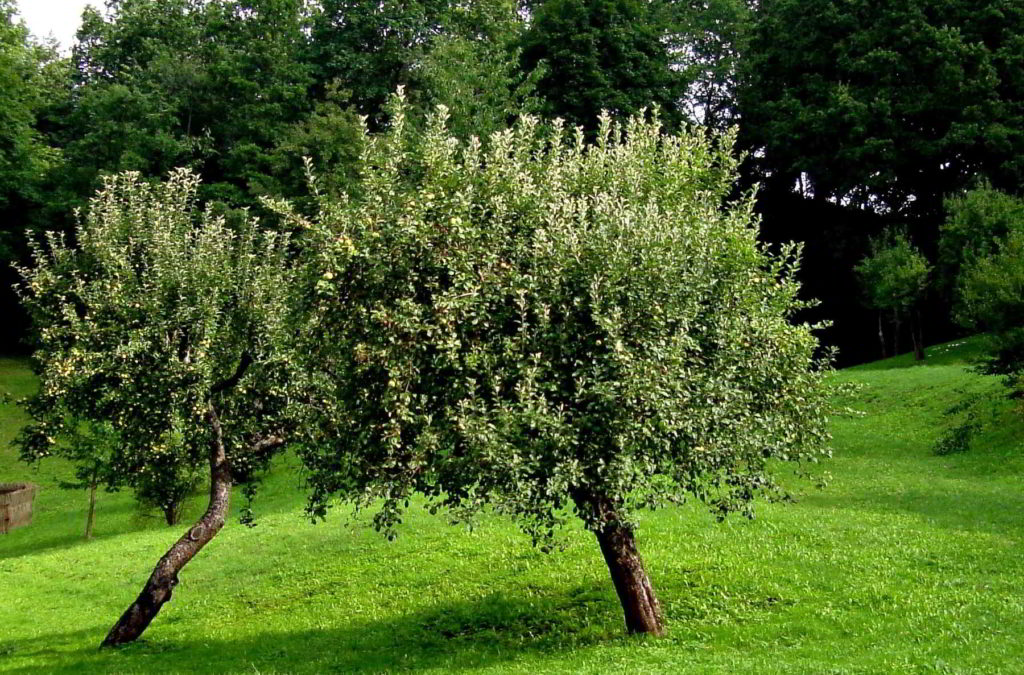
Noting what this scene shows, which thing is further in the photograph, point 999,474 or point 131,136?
point 131,136

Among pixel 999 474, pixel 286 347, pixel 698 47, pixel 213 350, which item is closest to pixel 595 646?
pixel 286 347

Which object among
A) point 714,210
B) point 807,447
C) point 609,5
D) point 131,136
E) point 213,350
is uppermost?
point 609,5

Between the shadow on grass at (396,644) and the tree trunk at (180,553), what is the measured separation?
56 cm

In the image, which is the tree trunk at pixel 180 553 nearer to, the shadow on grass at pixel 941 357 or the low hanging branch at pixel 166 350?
the low hanging branch at pixel 166 350

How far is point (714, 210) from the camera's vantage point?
18547mm

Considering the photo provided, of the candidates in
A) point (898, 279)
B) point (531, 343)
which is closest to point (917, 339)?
point (898, 279)

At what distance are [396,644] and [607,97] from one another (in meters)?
52.3

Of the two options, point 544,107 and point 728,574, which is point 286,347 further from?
point 544,107

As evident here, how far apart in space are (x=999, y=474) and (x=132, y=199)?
29927mm

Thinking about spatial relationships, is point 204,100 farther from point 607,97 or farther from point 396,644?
point 396,644

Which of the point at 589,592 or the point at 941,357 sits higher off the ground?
the point at 941,357

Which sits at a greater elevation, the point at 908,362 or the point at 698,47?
the point at 698,47

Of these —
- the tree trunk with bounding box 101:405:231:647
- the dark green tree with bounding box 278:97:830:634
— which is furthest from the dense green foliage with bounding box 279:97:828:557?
the tree trunk with bounding box 101:405:231:647

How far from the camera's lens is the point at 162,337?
2112 centimetres
